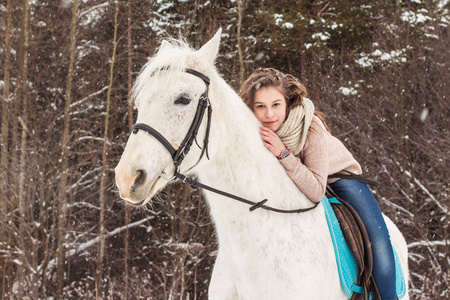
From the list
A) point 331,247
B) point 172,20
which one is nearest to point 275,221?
point 331,247

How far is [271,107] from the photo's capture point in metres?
2.76

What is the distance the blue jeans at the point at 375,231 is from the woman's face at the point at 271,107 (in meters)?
0.71

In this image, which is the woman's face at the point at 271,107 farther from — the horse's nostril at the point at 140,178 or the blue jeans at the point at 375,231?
the horse's nostril at the point at 140,178

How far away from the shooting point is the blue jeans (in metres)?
2.73

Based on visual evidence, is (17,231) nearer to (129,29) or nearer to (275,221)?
(129,29)

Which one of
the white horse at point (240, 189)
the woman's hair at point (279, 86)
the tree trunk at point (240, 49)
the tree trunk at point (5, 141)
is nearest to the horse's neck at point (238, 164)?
the white horse at point (240, 189)

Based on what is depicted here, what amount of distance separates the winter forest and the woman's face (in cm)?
919

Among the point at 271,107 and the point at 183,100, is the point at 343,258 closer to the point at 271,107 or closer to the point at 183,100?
the point at 271,107

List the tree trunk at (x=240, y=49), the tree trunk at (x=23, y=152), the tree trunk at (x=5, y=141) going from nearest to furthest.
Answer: the tree trunk at (x=5, y=141) < the tree trunk at (x=23, y=152) < the tree trunk at (x=240, y=49)

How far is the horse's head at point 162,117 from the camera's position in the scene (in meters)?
1.97

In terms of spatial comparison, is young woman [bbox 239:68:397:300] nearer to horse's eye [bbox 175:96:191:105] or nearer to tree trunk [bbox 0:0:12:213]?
horse's eye [bbox 175:96:191:105]

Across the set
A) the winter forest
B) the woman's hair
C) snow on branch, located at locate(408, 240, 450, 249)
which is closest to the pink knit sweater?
the woman's hair

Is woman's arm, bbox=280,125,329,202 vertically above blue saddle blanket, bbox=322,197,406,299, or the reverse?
woman's arm, bbox=280,125,329,202

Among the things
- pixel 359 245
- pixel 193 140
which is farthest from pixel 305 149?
pixel 193 140
